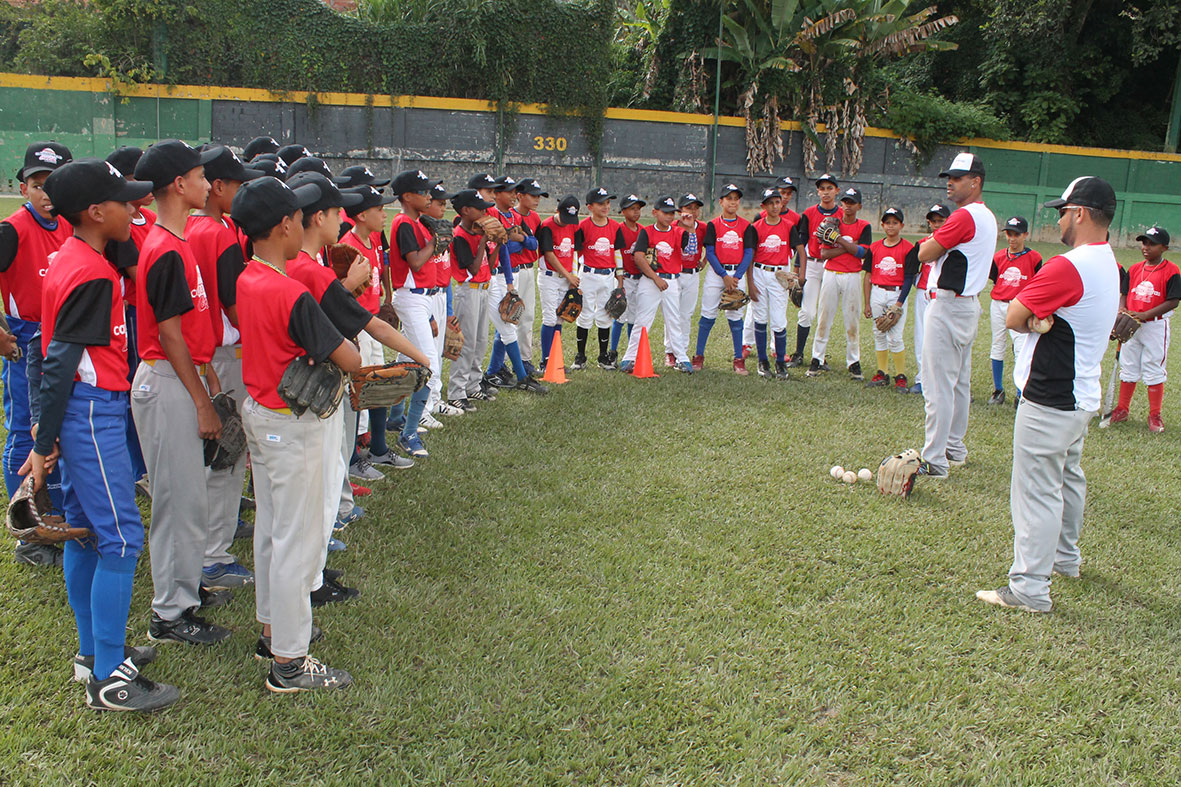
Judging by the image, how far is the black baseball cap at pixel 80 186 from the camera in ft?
10.7

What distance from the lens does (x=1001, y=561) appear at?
5285 millimetres

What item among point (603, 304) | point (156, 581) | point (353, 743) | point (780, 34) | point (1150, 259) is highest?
point (780, 34)

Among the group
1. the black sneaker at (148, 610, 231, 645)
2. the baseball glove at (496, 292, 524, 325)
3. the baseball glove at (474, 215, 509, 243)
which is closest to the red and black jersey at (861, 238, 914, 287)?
the baseball glove at (496, 292, 524, 325)

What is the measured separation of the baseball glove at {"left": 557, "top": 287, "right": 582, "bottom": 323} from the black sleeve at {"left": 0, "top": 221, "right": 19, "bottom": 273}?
6117 mm

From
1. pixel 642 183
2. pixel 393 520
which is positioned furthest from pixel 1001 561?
pixel 642 183

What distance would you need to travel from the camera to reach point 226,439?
12.8 feet

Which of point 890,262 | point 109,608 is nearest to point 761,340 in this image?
point 890,262

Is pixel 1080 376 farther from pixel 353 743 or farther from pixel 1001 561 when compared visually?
pixel 353 743

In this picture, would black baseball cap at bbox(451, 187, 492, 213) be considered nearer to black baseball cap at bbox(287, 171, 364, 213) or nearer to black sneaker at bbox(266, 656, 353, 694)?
black baseball cap at bbox(287, 171, 364, 213)

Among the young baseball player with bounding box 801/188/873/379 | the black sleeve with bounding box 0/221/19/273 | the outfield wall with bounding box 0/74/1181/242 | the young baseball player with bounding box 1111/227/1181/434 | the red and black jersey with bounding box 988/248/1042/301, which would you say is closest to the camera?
the black sleeve with bounding box 0/221/19/273

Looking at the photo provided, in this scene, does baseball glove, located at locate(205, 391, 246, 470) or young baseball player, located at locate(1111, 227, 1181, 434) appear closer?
baseball glove, located at locate(205, 391, 246, 470)

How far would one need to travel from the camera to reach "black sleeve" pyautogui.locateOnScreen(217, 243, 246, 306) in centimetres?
411

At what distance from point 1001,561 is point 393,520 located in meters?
4.15

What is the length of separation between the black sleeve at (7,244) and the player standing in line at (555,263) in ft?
19.0
